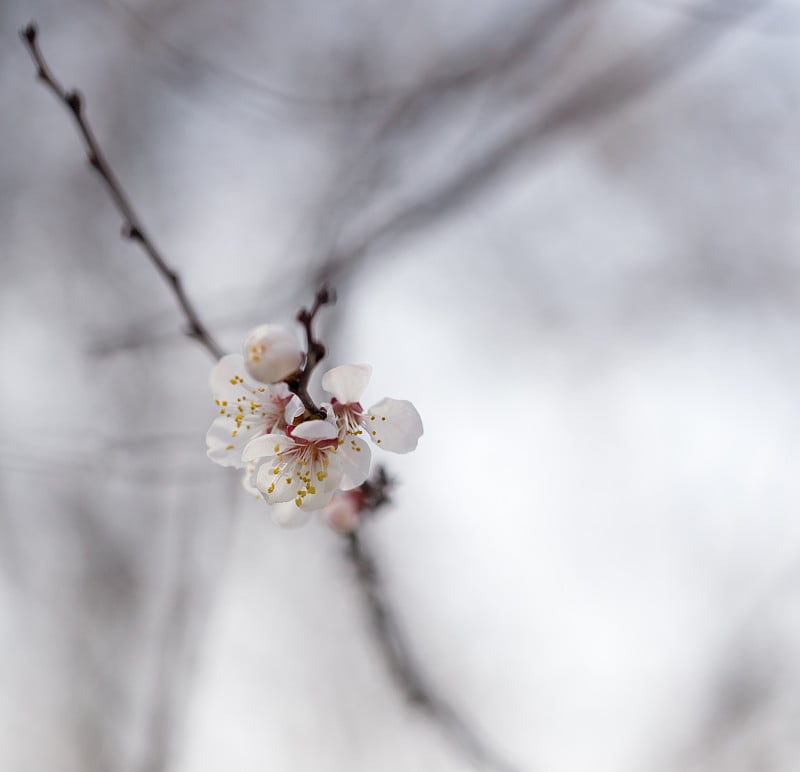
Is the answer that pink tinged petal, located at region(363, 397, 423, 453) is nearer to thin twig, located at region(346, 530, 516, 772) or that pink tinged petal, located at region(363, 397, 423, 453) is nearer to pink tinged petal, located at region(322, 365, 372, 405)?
pink tinged petal, located at region(322, 365, 372, 405)

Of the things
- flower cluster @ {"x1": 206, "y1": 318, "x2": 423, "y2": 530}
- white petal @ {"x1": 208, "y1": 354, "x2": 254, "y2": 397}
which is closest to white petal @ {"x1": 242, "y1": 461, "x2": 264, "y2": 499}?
flower cluster @ {"x1": 206, "y1": 318, "x2": 423, "y2": 530}

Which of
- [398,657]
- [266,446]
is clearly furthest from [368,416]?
[398,657]

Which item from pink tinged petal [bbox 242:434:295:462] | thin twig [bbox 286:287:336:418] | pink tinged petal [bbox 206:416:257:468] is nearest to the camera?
thin twig [bbox 286:287:336:418]

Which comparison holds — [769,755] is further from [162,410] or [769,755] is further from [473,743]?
[162,410]

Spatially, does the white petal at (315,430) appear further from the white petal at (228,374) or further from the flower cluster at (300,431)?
the white petal at (228,374)

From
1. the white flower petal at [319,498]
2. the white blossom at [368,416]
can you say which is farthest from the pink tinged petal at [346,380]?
the white flower petal at [319,498]

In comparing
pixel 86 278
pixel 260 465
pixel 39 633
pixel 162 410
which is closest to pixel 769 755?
pixel 260 465
